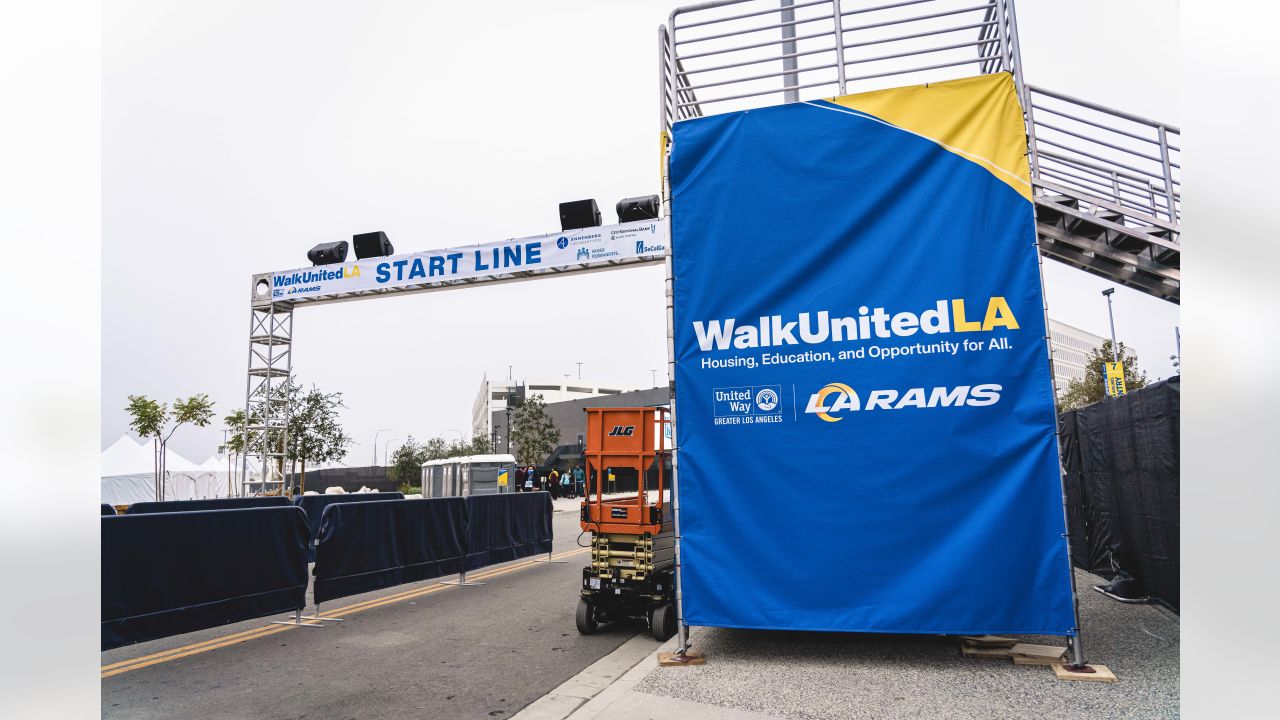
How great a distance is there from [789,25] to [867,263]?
7.84ft

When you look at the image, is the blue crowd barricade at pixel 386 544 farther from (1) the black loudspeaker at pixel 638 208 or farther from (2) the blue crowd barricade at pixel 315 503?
(1) the black loudspeaker at pixel 638 208

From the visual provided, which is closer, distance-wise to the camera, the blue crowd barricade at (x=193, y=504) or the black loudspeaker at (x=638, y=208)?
the blue crowd barricade at (x=193, y=504)

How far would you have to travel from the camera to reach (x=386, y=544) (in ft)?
35.0

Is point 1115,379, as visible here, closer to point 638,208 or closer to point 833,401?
point 638,208

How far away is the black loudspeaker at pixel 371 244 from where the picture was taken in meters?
20.9

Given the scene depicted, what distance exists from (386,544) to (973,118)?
8789mm

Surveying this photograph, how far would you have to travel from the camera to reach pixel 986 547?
20.1 ft

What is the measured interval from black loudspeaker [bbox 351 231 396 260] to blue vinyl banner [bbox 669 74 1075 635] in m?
15.7

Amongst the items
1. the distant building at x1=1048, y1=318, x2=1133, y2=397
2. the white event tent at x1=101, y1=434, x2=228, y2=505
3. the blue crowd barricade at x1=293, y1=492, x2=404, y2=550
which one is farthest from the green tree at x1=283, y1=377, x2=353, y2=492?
the distant building at x1=1048, y1=318, x2=1133, y2=397

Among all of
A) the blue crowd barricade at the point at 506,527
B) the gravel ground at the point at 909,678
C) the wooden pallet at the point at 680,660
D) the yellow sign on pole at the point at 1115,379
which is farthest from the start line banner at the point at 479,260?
the wooden pallet at the point at 680,660

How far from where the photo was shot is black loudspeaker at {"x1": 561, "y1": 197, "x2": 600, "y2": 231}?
19141mm

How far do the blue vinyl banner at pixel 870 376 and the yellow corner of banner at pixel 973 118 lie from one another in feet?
0.05

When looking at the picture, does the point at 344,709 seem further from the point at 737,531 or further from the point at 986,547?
the point at 986,547

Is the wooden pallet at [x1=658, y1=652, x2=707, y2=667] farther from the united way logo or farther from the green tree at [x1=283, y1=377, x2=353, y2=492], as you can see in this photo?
the green tree at [x1=283, y1=377, x2=353, y2=492]
